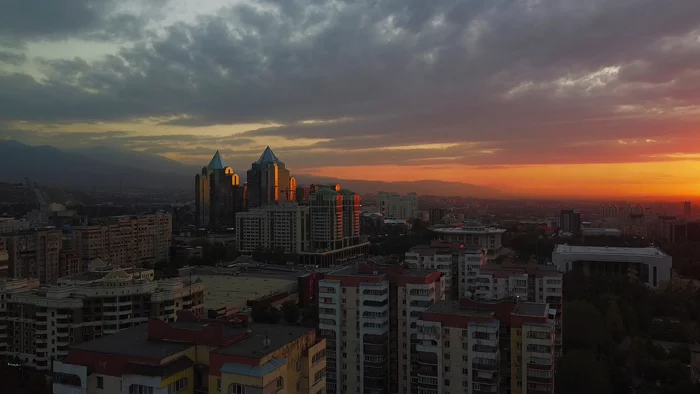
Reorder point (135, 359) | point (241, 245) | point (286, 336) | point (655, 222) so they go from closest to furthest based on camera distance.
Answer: point (135, 359)
point (286, 336)
point (241, 245)
point (655, 222)

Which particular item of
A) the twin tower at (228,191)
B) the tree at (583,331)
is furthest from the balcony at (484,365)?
the twin tower at (228,191)

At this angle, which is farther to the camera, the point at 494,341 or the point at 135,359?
the point at 494,341

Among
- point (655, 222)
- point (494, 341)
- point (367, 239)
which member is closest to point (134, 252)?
point (367, 239)

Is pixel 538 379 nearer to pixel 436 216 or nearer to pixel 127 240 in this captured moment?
pixel 127 240

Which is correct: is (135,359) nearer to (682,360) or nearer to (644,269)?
(682,360)

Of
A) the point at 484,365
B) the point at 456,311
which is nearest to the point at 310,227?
the point at 456,311

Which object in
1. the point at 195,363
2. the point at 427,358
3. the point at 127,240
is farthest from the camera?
the point at 127,240

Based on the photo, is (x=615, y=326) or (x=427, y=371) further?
(x=615, y=326)
